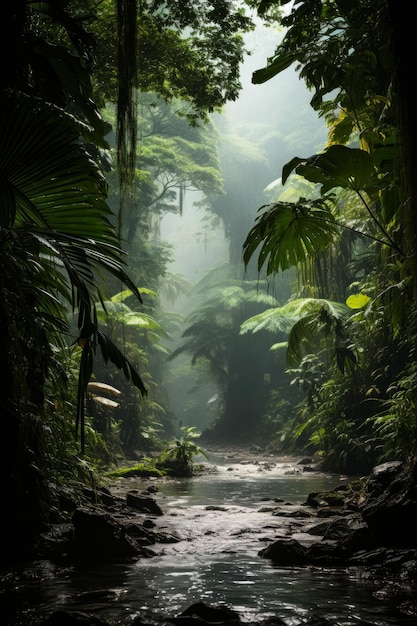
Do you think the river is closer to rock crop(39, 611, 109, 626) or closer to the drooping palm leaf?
rock crop(39, 611, 109, 626)

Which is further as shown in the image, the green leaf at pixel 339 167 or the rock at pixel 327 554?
the rock at pixel 327 554

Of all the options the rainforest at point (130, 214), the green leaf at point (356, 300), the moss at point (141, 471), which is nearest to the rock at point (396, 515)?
the rainforest at point (130, 214)

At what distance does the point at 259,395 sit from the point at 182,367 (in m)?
12.4

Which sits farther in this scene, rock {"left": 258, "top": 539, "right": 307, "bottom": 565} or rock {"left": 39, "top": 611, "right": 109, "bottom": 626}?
rock {"left": 258, "top": 539, "right": 307, "bottom": 565}

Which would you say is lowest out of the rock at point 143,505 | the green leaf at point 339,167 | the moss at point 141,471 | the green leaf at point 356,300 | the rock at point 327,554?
the moss at point 141,471

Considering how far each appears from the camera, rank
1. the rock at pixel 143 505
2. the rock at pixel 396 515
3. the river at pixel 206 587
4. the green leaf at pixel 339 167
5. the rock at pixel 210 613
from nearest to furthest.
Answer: the rock at pixel 210 613, the river at pixel 206 587, the green leaf at pixel 339 167, the rock at pixel 396 515, the rock at pixel 143 505

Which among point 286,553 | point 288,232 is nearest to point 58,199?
point 288,232

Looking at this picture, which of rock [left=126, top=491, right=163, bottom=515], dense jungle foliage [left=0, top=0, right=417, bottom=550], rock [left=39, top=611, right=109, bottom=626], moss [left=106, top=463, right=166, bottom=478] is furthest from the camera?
moss [left=106, top=463, right=166, bottom=478]

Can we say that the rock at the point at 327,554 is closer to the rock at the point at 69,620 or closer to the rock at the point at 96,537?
the rock at the point at 96,537

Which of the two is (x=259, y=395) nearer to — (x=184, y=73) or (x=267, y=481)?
(x=267, y=481)

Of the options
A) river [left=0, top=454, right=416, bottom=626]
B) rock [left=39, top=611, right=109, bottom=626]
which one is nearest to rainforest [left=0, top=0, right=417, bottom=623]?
river [left=0, top=454, right=416, bottom=626]

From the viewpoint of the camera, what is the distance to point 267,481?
10.2m

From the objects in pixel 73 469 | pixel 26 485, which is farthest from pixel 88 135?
pixel 73 469

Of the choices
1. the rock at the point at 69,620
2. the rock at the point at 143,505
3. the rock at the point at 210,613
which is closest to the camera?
the rock at the point at 69,620
